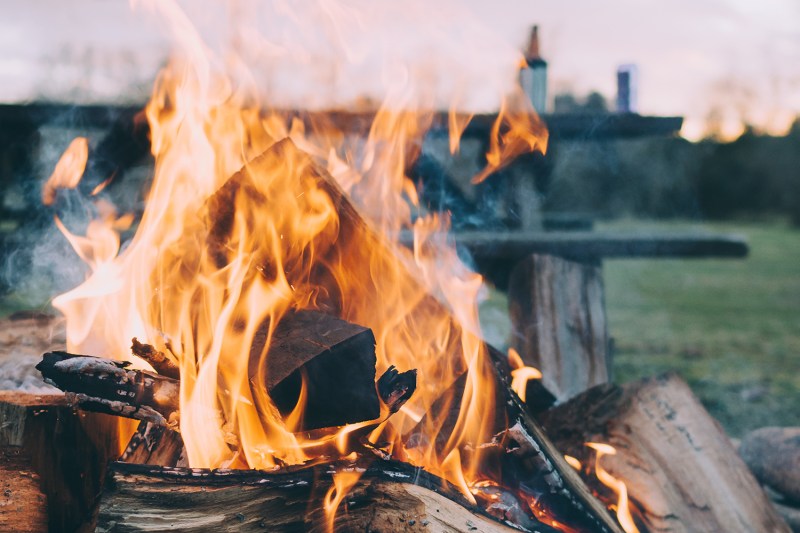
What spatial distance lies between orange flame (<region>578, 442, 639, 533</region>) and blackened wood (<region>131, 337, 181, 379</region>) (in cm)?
152

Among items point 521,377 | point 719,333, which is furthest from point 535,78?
point 719,333

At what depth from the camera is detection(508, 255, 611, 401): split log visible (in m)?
3.45

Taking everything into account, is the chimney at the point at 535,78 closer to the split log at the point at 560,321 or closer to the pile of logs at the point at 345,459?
the split log at the point at 560,321

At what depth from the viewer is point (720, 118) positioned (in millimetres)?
35125

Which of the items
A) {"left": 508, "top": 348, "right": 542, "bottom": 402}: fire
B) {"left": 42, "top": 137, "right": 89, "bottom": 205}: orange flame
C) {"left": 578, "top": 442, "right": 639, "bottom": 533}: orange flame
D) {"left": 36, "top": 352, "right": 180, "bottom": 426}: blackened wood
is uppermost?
{"left": 42, "top": 137, "right": 89, "bottom": 205}: orange flame

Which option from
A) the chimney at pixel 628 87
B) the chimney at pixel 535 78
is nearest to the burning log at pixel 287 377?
the chimney at pixel 535 78

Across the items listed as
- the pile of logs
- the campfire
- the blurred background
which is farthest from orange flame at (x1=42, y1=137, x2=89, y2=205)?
the pile of logs

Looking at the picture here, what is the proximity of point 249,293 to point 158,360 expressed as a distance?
343 millimetres

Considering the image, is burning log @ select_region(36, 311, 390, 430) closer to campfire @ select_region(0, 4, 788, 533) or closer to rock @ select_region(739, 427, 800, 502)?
campfire @ select_region(0, 4, 788, 533)

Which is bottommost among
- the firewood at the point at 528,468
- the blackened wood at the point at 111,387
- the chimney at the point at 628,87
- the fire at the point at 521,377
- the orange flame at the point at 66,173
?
the firewood at the point at 528,468

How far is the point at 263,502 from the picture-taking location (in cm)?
161

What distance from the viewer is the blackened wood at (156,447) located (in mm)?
1876

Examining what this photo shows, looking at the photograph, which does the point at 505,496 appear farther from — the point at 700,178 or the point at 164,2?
the point at 700,178

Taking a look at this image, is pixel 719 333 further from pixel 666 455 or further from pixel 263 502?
pixel 263 502
